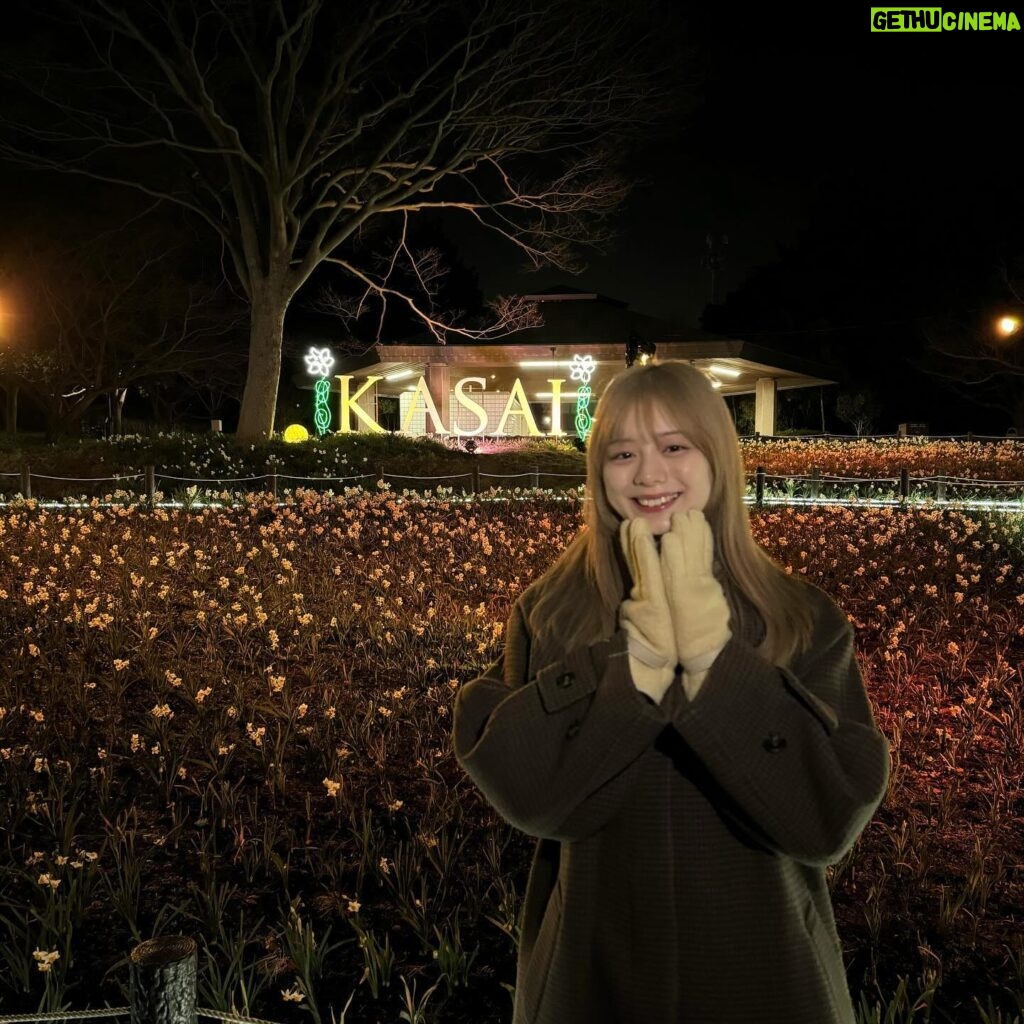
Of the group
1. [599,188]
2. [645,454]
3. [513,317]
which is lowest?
[645,454]

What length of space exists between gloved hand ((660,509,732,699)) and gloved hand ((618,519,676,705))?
0.05 ft

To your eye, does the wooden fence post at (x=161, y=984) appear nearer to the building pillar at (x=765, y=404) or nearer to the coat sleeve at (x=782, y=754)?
the coat sleeve at (x=782, y=754)

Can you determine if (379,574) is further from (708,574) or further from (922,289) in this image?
(922,289)

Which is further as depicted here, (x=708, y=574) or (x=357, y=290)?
(x=357, y=290)

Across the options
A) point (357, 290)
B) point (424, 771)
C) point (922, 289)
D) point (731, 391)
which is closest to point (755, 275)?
point (922, 289)

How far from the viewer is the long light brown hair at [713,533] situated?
1646 millimetres

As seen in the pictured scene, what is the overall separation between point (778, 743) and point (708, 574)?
0.29 meters

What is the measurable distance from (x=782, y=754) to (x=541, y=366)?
31.0 m

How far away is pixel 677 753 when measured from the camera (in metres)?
1.55

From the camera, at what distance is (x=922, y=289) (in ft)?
152

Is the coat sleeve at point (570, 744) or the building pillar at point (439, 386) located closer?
the coat sleeve at point (570, 744)

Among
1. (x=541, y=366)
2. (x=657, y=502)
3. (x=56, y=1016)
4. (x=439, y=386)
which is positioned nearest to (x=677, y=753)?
(x=657, y=502)

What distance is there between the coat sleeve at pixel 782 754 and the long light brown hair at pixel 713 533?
194 millimetres

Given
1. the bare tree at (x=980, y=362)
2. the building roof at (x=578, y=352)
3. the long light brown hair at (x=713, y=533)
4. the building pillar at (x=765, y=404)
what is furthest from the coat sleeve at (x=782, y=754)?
the bare tree at (x=980, y=362)
